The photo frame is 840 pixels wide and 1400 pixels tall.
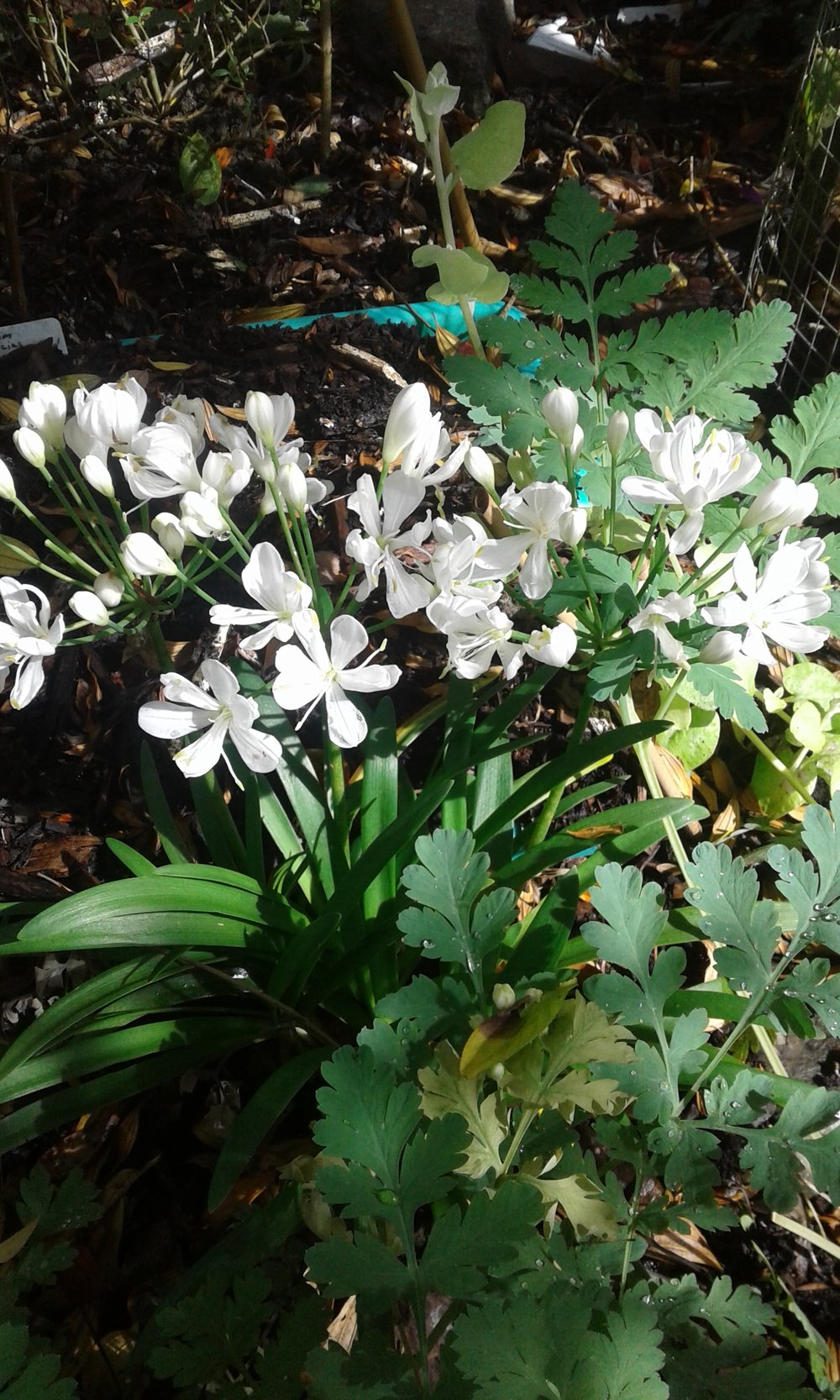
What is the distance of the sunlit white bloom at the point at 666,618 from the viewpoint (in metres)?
0.94

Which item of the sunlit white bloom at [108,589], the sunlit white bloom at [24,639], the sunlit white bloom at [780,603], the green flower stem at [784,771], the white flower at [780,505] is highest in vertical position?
the white flower at [780,505]

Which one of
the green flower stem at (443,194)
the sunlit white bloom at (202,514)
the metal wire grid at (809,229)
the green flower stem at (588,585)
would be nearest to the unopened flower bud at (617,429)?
the green flower stem at (588,585)

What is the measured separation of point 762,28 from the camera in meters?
2.68

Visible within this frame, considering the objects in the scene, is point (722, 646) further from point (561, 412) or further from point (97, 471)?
point (97, 471)

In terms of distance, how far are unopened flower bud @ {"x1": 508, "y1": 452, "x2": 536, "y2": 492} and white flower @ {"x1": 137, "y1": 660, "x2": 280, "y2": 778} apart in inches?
→ 21.6

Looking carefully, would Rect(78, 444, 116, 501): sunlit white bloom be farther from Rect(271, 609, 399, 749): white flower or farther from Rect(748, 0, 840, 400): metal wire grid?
Rect(748, 0, 840, 400): metal wire grid

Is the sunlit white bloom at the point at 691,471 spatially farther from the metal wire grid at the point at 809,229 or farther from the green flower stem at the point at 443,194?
the metal wire grid at the point at 809,229

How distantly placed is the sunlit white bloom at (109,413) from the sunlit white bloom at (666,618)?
1.96 feet

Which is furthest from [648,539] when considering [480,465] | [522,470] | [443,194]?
[443,194]

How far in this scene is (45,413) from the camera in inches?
40.5

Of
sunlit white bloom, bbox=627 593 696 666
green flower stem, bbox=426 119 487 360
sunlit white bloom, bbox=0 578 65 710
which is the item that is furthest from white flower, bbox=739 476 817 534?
sunlit white bloom, bbox=0 578 65 710

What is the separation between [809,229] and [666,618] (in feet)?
5.41

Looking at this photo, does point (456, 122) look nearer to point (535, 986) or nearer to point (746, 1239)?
point (535, 986)

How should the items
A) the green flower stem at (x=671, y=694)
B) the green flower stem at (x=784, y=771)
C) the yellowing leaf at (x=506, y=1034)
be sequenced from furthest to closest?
the green flower stem at (x=784, y=771) < the green flower stem at (x=671, y=694) < the yellowing leaf at (x=506, y=1034)
